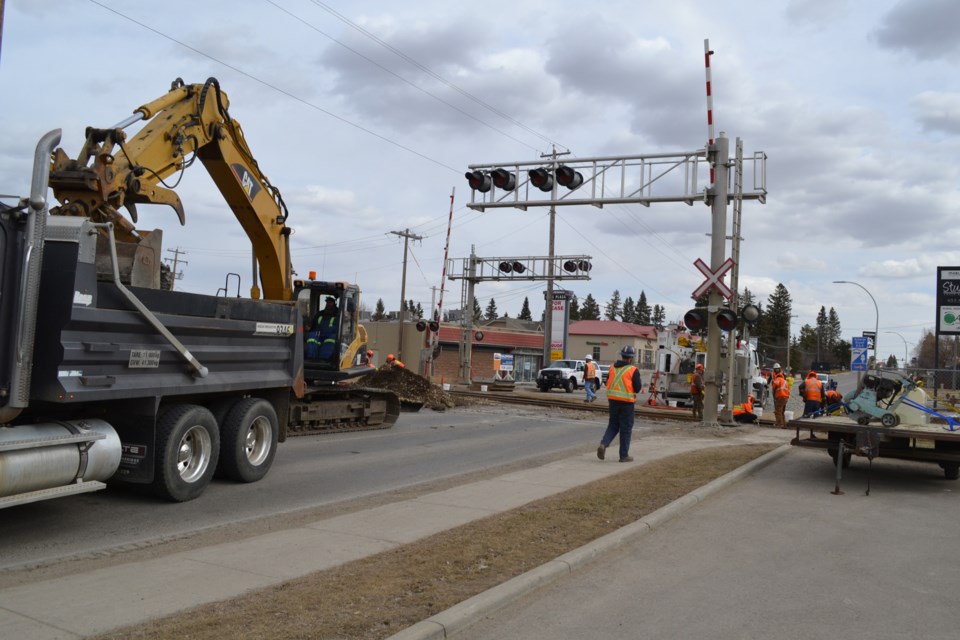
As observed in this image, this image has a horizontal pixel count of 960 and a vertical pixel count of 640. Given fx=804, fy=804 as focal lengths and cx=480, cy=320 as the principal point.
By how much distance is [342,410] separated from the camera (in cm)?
1579

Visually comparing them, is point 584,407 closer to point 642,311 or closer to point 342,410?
point 342,410

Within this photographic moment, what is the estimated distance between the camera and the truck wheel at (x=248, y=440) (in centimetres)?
952

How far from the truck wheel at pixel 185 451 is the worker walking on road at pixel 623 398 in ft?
19.3

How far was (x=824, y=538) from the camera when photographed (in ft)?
24.7

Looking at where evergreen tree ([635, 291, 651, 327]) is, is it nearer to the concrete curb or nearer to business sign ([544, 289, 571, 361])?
business sign ([544, 289, 571, 361])

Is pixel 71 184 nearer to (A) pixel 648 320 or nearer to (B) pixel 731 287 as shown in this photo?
(B) pixel 731 287

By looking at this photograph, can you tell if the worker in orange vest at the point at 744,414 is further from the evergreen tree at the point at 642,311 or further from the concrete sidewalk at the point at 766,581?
the evergreen tree at the point at 642,311

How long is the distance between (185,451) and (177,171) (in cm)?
338

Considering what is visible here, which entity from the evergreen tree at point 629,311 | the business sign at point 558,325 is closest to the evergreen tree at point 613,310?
the evergreen tree at point 629,311

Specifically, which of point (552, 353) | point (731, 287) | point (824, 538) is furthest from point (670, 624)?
point (552, 353)

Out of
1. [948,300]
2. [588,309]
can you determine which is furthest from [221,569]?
[588,309]

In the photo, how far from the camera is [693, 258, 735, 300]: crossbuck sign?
60.4 feet

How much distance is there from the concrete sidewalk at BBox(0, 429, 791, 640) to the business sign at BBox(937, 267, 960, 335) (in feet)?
61.8

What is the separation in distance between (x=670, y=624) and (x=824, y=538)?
3.23 metres
